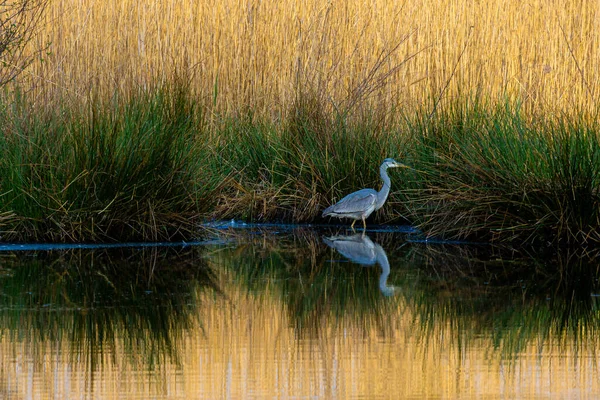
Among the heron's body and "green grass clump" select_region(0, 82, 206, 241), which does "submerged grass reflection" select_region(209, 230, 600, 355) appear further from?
"green grass clump" select_region(0, 82, 206, 241)

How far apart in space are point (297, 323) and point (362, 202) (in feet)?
12.4

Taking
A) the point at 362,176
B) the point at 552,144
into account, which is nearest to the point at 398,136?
the point at 362,176

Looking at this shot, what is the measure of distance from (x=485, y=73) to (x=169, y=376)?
7.18m

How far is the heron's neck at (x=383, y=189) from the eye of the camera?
9156 millimetres

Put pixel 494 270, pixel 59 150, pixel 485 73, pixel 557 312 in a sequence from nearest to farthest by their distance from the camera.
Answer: pixel 557 312 < pixel 494 270 < pixel 59 150 < pixel 485 73

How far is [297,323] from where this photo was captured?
5293mm

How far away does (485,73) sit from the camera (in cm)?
1077

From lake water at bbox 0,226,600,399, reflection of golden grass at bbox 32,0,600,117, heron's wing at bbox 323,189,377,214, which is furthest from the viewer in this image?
reflection of golden grass at bbox 32,0,600,117

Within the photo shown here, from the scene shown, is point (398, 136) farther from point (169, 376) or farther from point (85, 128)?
point (169, 376)

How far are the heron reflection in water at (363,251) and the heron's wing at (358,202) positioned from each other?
235 millimetres

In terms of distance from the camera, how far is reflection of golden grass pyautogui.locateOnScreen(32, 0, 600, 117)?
10.8 metres

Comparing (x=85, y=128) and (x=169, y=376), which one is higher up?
(x=85, y=128)

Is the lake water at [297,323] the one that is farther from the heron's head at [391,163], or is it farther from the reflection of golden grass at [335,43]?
the reflection of golden grass at [335,43]

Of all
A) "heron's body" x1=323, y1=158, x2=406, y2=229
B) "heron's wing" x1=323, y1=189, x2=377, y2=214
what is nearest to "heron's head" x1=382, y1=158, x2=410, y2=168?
"heron's body" x1=323, y1=158, x2=406, y2=229
